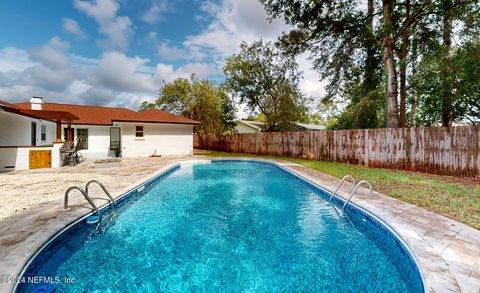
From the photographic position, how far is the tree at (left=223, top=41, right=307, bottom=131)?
76.3 feet

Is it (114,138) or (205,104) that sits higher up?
(205,104)

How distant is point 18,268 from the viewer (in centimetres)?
259

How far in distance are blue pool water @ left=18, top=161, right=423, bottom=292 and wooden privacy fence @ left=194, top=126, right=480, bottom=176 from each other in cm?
A: 609

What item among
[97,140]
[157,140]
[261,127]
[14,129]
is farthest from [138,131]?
[261,127]

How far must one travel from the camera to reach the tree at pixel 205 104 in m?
29.0

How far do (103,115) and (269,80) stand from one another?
644 inches

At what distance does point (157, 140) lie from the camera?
18.2 metres

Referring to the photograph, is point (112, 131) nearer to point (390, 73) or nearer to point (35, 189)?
point (35, 189)

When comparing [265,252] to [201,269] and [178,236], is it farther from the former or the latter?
[178,236]

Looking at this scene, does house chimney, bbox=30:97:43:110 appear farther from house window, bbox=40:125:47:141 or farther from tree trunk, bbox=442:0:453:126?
tree trunk, bbox=442:0:453:126

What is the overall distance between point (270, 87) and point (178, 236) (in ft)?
72.2

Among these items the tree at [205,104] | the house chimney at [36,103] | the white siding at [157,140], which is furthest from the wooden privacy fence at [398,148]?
the house chimney at [36,103]

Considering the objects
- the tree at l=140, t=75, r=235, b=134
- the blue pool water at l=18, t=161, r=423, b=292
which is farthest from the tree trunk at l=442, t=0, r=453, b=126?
the tree at l=140, t=75, r=235, b=134

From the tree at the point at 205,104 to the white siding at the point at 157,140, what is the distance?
9.53 meters
